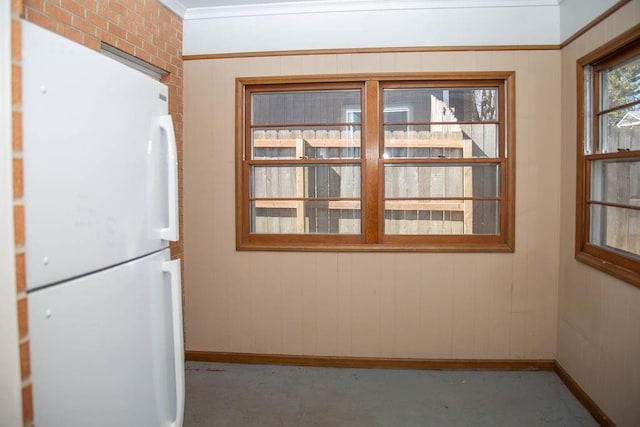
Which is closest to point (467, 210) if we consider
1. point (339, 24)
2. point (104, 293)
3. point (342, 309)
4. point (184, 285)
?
point (342, 309)

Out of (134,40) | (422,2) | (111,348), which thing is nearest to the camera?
(111,348)

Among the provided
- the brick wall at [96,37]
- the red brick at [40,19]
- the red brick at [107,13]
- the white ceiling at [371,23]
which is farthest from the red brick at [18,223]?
the white ceiling at [371,23]

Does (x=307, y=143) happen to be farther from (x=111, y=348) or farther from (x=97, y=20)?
(x=111, y=348)

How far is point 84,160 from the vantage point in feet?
3.18

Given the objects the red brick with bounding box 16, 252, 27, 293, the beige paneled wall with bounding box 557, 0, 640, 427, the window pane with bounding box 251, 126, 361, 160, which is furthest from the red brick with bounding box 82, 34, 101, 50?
the beige paneled wall with bounding box 557, 0, 640, 427

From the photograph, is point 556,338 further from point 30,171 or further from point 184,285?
point 30,171

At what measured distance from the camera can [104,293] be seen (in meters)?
1.04

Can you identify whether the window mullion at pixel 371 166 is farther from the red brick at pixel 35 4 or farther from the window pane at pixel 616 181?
the red brick at pixel 35 4

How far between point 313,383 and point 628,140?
7.63 ft

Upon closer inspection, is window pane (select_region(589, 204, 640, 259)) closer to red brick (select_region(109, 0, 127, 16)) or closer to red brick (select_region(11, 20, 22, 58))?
red brick (select_region(11, 20, 22, 58))

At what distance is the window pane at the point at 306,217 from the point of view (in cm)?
317

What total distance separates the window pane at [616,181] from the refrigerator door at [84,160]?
2.27m

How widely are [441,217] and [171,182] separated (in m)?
2.19

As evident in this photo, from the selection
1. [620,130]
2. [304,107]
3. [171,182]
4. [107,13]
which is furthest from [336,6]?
[171,182]
